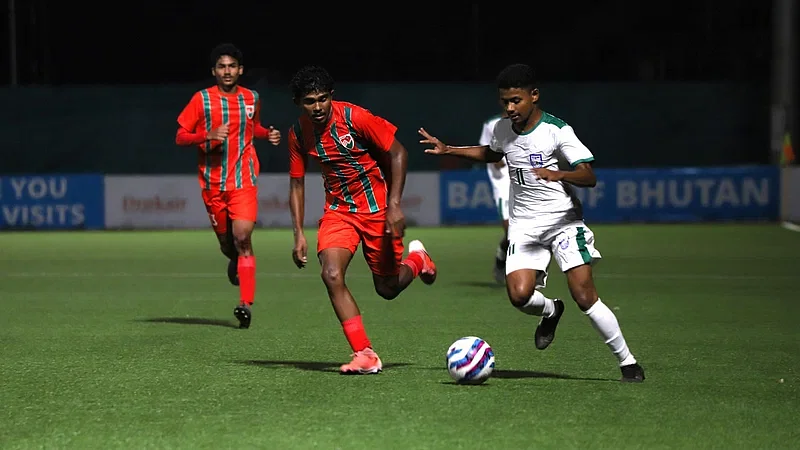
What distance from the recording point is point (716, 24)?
1071 inches

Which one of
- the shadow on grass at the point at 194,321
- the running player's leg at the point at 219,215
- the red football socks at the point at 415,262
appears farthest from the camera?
the running player's leg at the point at 219,215

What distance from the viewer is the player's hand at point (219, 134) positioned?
10.2 metres


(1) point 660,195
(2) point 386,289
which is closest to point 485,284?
(2) point 386,289

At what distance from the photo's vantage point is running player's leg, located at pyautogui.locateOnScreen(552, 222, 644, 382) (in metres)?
7.31

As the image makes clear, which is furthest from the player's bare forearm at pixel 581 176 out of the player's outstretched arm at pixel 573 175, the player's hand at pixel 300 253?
the player's hand at pixel 300 253

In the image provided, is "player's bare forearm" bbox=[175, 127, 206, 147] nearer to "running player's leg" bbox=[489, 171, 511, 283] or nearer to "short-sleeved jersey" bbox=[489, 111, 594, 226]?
"short-sleeved jersey" bbox=[489, 111, 594, 226]

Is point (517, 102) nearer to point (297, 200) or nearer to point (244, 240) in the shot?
point (297, 200)

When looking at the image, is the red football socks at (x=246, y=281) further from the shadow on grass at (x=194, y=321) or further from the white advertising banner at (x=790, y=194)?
the white advertising banner at (x=790, y=194)

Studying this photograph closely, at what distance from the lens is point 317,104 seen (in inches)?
303

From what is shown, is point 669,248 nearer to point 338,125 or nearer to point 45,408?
point 338,125

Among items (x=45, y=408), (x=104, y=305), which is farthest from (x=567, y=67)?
(x=45, y=408)

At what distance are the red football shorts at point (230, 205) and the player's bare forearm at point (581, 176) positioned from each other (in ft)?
12.7

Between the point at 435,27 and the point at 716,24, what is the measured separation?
A: 5.67 metres

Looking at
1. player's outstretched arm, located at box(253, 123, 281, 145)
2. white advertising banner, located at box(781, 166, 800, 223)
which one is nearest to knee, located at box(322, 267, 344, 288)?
player's outstretched arm, located at box(253, 123, 281, 145)
